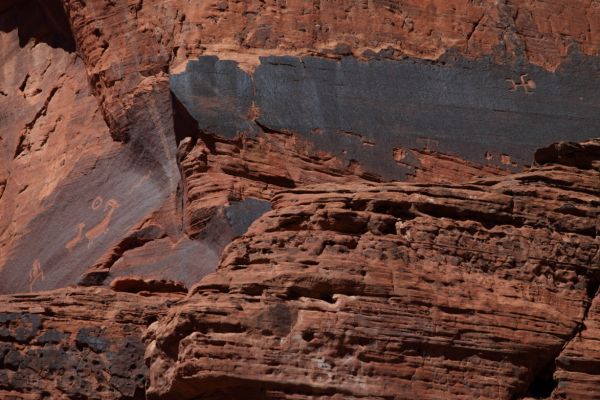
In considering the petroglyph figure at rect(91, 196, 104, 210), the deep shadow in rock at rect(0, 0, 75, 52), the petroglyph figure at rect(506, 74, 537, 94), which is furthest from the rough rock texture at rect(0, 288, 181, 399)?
the deep shadow in rock at rect(0, 0, 75, 52)

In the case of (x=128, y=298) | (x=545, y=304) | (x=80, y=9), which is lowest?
(x=128, y=298)

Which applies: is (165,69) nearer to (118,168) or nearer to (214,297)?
(118,168)

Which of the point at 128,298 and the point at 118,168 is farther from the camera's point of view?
the point at 118,168

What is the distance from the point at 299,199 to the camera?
14227 mm

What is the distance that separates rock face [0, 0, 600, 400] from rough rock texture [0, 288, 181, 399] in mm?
22

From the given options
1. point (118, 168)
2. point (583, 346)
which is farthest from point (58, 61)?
point (583, 346)

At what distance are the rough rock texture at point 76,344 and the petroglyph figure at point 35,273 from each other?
244 cm

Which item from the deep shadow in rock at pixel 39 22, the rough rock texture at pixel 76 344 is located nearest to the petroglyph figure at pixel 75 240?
the rough rock texture at pixel 76 344

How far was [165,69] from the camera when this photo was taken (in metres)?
18.3

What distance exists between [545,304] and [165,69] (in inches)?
251

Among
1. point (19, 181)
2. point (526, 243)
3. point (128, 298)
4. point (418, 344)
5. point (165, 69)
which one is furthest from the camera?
point (19, 181)

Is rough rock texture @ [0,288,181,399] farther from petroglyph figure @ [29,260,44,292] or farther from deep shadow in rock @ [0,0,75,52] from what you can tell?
deep shadow in rock @ [0,0,75,52]

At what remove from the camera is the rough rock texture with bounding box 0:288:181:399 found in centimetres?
1504

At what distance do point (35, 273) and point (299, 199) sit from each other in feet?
17.1
